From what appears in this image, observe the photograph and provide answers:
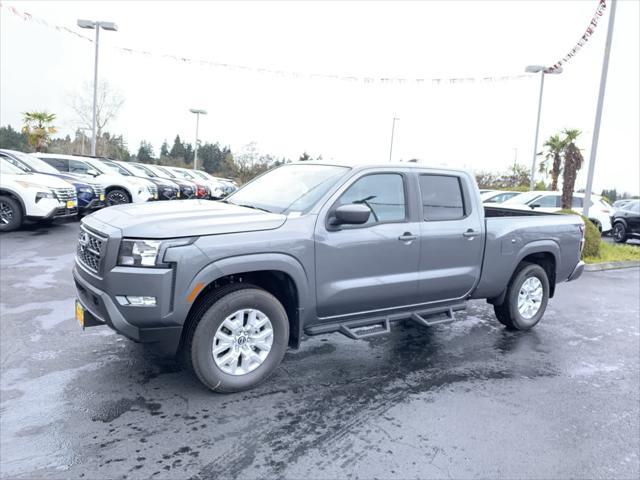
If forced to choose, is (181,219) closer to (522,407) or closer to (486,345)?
(522,407)

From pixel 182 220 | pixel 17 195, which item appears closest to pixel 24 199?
pixel 17 195

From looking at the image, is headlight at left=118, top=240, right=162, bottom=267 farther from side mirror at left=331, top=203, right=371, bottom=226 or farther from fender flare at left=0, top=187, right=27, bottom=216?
fender flare at left=0, top=187, right=27, bottom=216

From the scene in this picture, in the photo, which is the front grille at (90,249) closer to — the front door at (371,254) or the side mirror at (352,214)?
the front door at (371,254)

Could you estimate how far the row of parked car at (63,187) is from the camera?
420 inches

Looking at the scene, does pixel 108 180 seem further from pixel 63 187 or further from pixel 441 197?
pixel 441 197

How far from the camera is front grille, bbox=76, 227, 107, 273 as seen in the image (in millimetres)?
3779

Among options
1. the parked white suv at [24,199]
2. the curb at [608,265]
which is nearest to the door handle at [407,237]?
the curb at [608,265]

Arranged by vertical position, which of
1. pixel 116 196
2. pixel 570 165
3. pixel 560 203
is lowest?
pixel 116 196

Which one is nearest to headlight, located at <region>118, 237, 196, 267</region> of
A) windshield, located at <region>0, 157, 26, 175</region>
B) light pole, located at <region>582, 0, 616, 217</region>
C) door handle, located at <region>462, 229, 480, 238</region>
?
door handle, located at <region>462, 229, 480, 238</region>

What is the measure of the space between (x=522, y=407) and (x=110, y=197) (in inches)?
512

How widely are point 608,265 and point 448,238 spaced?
8.99m

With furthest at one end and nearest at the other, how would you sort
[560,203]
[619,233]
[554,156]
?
[554,156] < [619,233] < [560,203]

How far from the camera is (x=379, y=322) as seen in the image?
15.5ft

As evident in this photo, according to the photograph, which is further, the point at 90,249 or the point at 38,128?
the point at 38,128
